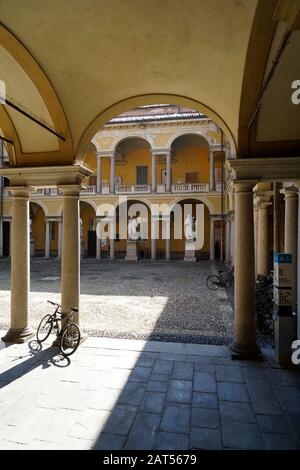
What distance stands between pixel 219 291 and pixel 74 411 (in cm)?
855

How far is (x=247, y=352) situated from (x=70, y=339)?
3.16 m

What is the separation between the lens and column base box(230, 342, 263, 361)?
494cm

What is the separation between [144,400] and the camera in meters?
3.76

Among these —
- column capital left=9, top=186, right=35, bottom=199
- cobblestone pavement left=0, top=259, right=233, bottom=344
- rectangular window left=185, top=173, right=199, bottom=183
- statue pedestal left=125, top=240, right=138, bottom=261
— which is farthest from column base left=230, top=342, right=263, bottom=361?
rectangular window left=185, top=173, right=199, bottom=183

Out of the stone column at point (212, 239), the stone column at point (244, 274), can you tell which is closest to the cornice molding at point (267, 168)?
the stone column at point (244, 274)

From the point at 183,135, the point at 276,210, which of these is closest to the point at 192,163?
the point at 183,135

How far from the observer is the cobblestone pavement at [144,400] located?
303 cm

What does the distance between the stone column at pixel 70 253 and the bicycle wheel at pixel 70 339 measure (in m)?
0.24

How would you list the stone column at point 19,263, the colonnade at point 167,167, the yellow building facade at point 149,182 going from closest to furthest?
the stone column at point 19,263 < the colonnade at point 167,167 < the yellow building facade at point 149,182

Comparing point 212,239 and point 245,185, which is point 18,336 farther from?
point 212,239

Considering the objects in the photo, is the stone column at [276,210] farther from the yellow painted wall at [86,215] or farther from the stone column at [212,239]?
the yellow painted wall at [86,215]

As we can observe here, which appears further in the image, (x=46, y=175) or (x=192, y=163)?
(x=192, y=163)

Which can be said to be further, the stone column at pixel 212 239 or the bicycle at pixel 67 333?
the stone column at pixel 212 239

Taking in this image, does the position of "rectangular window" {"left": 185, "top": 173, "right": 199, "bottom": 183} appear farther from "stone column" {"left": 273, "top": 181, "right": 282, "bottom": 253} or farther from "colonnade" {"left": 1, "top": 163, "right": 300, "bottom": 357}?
"colonnade" {"left": 1, "top": 163, "right": 300, "bottom": 357}
